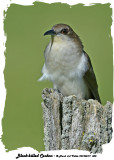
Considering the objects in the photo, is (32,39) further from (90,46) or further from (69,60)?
(69,60)

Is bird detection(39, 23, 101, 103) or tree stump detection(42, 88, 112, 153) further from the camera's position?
bird detection(39, 23, 101, 103)

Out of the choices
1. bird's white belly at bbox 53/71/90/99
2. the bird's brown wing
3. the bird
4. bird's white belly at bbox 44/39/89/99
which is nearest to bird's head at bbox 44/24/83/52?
the bird

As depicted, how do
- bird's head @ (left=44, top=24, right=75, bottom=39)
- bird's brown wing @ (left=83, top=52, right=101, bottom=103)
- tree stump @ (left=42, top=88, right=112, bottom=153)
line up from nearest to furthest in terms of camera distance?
tree stump @ (left=42, top=88, right=112, bottom=153)
bird's head @ (left=44, top=24, right=75, bottom=39)
bird's brown wing @ (left=83, top=52, right=101, bottom=103)

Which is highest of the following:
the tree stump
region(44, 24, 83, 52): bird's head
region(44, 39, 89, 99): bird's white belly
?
region(44, 24, 83, 52): bird's head

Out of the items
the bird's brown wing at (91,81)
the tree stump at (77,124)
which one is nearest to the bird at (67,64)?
the bird's brown wing at (91,81)

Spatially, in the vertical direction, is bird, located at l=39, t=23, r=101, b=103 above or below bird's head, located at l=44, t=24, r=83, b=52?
below

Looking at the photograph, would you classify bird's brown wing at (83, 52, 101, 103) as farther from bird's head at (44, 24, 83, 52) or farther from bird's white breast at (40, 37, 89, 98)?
bird's head at (44, 24, 83, 52)
